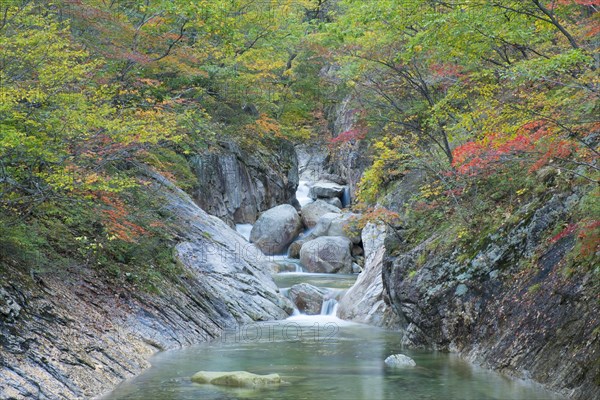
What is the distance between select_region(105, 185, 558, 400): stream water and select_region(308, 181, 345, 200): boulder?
16494 mm

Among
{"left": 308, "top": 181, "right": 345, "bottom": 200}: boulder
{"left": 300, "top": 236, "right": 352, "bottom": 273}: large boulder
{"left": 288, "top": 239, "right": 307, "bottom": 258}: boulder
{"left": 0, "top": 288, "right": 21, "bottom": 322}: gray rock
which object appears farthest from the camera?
{"left": 308, "top": 181, "right": 345, "bottom": 200}: boulder

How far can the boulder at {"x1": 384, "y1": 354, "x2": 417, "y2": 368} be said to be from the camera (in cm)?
1146

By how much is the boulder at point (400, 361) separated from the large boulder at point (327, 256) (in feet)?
41.7

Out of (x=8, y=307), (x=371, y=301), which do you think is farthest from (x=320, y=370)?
(x=371, y=301)

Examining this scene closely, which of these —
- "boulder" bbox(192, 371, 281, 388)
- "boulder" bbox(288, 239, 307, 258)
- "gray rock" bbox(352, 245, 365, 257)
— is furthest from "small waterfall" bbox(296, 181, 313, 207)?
"boulder" bbox(192, 371, 281, 388)

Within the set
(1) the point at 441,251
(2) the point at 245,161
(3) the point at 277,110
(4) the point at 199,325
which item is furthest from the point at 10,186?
(3) the point at 277,110

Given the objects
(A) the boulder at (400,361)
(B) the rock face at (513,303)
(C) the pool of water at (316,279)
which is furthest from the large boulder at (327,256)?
(A) the boulder at (400,361)

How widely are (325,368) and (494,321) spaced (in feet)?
10.00

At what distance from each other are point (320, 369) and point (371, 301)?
252 inches

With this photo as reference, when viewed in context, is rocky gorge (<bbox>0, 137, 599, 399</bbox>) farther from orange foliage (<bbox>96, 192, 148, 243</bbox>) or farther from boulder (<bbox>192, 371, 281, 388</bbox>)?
boulder (<bbox>192, 371, 281, 388</bbox>)

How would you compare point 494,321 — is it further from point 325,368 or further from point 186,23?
point 186,23

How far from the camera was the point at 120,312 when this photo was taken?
1231 centimetres

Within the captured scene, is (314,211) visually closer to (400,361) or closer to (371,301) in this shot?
(371,301)

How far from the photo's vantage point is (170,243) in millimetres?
15906
